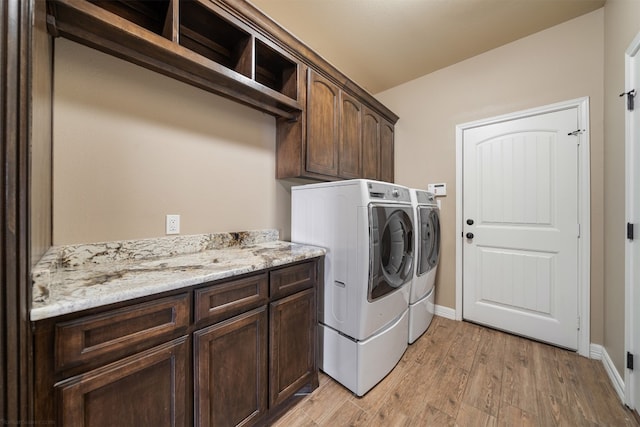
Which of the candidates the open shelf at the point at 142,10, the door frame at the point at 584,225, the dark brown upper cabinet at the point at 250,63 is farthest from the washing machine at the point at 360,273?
the door frame at the point at 584,225

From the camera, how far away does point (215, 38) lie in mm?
1565

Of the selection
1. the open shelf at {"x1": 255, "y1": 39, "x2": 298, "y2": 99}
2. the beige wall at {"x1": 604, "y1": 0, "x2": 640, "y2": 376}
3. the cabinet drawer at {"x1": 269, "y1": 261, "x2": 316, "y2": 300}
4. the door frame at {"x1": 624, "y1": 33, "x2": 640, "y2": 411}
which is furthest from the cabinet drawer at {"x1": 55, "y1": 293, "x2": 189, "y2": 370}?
the beige wall at {"x1": 604, "y1": 0, "x2": 640, "y2": 376}

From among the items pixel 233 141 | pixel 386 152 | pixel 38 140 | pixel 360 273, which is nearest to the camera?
pixel 38 140

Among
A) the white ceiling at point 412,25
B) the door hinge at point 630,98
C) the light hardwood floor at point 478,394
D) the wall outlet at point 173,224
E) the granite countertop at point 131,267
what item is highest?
the white ceiling at point 412,25

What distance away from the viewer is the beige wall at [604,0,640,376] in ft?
4.98

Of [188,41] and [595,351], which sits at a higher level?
[188,41]

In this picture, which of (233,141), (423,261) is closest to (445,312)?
(423,261)

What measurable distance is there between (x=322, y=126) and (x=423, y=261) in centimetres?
146

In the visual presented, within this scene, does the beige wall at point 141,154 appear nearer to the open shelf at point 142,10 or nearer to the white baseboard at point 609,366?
the open shelf at point 142,10

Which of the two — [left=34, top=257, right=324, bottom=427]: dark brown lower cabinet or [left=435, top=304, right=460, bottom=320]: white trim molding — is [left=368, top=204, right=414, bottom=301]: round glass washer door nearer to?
Result: [left=34, top=257, right=324, bottom=427]: dark brown lower cabinet

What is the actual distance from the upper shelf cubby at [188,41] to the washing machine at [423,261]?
1.34 metres

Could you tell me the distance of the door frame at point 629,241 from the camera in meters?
1.37

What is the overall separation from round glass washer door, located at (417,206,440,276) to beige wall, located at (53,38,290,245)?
139 centimetres

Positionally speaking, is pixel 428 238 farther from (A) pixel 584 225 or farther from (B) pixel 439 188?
(A) pixel 584 225
